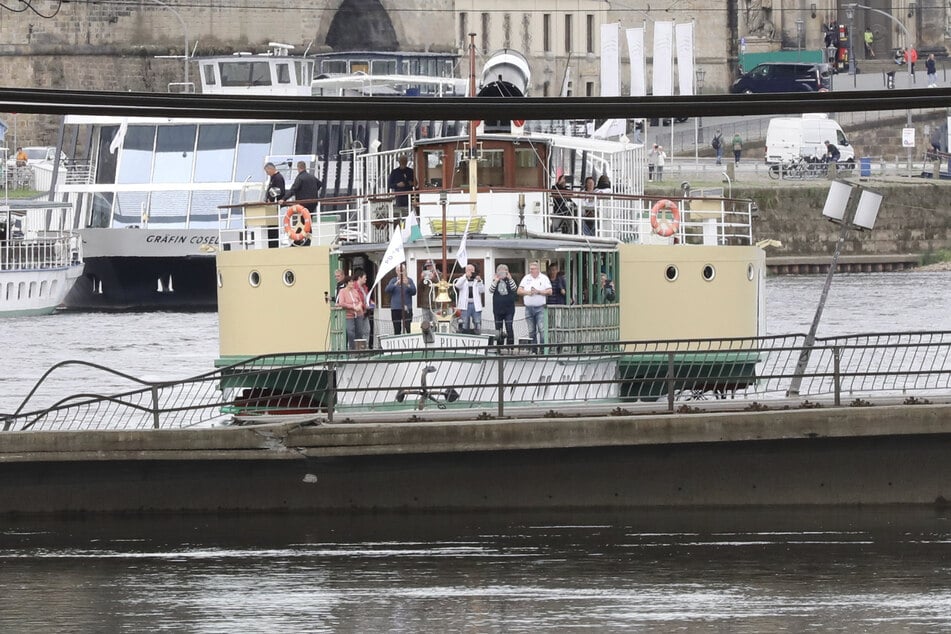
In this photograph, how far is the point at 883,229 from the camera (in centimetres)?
7238

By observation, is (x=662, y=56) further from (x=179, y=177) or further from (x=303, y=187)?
(x=179, y=177)

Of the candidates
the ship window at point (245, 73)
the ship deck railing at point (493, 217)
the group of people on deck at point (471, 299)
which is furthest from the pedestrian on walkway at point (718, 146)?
the group of people on deck at point (471, 299)

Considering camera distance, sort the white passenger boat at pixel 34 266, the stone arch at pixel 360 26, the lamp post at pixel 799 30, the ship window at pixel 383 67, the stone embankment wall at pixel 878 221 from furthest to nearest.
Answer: the lamp post at pixel 799 30, the stone arch at pixel 360 26, the ship window at pixel 383 67, the stone embankment wall at pixel 878 221, the white passenger boat at pixel 34 266

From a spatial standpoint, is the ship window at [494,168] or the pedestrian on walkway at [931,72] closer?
the ship window at [494,168]

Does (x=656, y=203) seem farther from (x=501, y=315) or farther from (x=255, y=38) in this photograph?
(x=255, y=38)

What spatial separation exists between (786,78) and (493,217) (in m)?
68.3

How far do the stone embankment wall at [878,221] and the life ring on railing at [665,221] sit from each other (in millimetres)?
45928

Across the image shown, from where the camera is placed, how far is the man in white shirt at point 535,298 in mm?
22859

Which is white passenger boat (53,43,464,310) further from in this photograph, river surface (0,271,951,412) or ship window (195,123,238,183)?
river surface (0,271,951,412)

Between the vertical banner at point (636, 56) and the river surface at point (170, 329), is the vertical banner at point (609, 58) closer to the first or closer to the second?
the vertical banner at point (636, 56)

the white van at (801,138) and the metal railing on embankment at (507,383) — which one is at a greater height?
the white van at (801,138)

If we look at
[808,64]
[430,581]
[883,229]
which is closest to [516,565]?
[430,581]

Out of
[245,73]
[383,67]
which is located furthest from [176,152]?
[383,67]

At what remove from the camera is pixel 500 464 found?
1959cm
